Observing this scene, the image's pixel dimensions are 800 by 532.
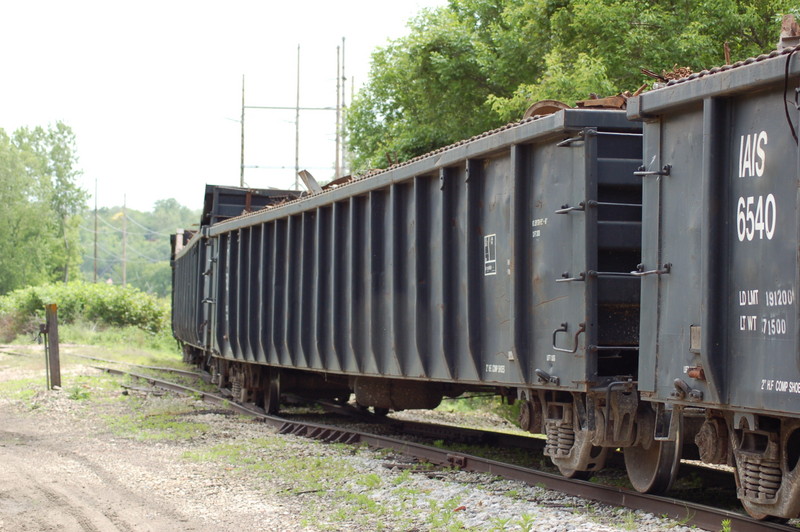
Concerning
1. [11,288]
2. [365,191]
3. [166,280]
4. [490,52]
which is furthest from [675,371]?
[166,280]

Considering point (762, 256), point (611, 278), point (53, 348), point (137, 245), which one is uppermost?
point (137, 245)

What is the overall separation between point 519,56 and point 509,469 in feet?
41.4

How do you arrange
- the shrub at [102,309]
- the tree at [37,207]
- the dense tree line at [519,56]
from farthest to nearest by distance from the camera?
the tree at [37,207]
the shrub at [102,309]
the dense tree line at [519,56]

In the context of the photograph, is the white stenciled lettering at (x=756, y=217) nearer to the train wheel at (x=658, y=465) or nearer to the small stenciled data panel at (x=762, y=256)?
the small stenciled data panel at (x=762, y=256)

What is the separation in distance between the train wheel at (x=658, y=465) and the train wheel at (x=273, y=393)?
9.42 m

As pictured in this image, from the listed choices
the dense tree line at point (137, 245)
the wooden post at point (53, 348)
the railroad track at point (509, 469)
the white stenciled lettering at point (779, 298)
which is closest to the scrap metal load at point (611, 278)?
the white stenciled lettering at point (779, 298)

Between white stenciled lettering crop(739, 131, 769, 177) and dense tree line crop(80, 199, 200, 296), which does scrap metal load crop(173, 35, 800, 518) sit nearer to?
white stenciled lettering crop(739, 131, 769, 177)

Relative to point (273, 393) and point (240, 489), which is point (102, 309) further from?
point (240, 489)

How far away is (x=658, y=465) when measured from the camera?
7.72 m

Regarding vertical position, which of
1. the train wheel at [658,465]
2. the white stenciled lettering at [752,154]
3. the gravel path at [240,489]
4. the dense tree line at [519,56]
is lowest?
the gravel path at [240,489]

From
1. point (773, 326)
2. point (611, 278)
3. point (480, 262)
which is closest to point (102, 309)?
point (480, 262)

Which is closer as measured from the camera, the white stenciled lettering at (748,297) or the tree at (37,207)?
the white stenciled lettering at (748,297)

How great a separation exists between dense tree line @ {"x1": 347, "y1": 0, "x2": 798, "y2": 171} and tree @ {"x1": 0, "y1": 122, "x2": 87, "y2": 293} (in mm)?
54438

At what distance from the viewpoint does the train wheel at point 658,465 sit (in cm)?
771
